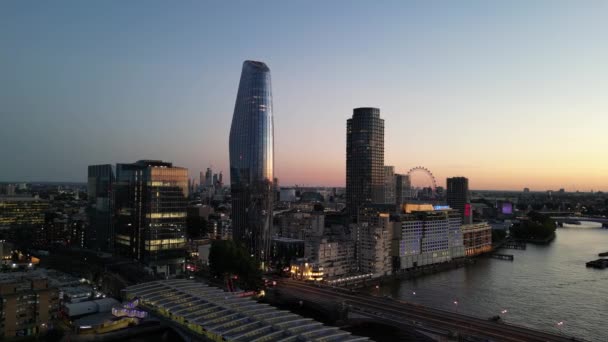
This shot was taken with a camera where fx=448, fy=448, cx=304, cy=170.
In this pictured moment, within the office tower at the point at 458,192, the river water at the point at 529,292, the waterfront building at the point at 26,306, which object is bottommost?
the river water at the point at 529,292

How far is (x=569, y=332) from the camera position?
27.9m

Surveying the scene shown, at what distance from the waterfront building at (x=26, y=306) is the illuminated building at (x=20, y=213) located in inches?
1496

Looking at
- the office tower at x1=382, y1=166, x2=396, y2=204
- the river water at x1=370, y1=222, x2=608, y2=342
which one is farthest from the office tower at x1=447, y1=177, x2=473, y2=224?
the river water at x1=370, y1=222, x2=608, y2=342

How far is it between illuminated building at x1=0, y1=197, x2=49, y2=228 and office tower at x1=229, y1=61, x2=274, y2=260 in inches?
1052

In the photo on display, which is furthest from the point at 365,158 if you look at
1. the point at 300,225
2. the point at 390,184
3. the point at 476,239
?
the point at 300,225

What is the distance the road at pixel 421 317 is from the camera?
2359 centimetres

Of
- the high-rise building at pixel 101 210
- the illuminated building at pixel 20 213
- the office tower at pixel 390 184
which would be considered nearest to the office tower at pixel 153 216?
the high-rise building at pixel 101 210

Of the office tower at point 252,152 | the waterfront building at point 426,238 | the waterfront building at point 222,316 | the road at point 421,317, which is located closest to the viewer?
the waterfront building at point 222,316

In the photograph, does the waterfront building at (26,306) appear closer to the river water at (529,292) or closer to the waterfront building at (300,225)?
the river water at (529,292)

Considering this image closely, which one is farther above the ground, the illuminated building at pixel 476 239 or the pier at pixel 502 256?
the illuminated building at pixel 476 239

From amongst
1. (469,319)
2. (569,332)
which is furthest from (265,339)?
(569,332)

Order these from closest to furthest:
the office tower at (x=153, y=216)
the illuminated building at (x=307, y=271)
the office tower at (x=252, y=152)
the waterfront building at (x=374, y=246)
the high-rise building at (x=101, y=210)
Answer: the illuminated building at (x=307, y=271), the office tower at (x=153, y=216), the waterfront building at (x=374, y=246), the high-rise building at (x=101, y=210), the office tower at (x=252, y=152)

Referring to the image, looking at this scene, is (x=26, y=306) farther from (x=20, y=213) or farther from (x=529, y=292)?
(x=20, y=213)

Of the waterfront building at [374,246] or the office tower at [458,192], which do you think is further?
the office tower at [458,192]
